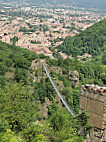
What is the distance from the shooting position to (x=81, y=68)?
21.6 metres

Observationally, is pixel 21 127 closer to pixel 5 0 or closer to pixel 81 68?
pixel 81 68

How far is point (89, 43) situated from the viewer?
43938mm

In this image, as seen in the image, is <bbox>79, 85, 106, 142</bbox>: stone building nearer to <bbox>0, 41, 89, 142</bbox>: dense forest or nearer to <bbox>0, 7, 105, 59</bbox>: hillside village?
<bbox>0, 41, 89, 142</bbox>: dense forest

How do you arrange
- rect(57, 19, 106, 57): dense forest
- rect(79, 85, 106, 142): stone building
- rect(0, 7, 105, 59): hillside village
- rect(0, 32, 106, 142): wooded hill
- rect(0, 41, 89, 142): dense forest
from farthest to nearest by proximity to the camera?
rect(57, 19, 106, 57): dense forest < rect(0, 7, 105, 59): hillside village < rect(0, 32, 106, 142): wooded hill < rect(0, 41, 89, 142): dense forest < rect(79, 85, 106, 142): stone building

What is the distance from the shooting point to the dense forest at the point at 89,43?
42125mm

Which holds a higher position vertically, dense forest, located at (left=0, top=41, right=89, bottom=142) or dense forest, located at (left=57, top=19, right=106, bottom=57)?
dense forest, located at (left=0, top=41, right=89, bottom=142)

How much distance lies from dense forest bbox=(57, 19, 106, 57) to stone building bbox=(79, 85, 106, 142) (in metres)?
36.7

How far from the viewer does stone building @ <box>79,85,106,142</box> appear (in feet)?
12.4

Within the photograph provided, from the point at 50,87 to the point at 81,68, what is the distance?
19.8ft

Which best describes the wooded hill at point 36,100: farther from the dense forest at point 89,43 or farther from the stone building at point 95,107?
the dense forest at point 89,43

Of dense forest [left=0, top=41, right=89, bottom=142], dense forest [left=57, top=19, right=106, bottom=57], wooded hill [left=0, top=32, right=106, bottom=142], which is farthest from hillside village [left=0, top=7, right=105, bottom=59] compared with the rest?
dense forest [left=0, top=41, right=89, bottom=142]

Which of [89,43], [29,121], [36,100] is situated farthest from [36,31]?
[29,121]

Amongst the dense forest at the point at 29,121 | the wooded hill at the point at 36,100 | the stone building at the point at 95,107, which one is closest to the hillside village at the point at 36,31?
the wooded hill at the point at 36,100

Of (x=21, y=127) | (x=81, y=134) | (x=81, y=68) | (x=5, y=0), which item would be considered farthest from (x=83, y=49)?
(x=5, y=0)
